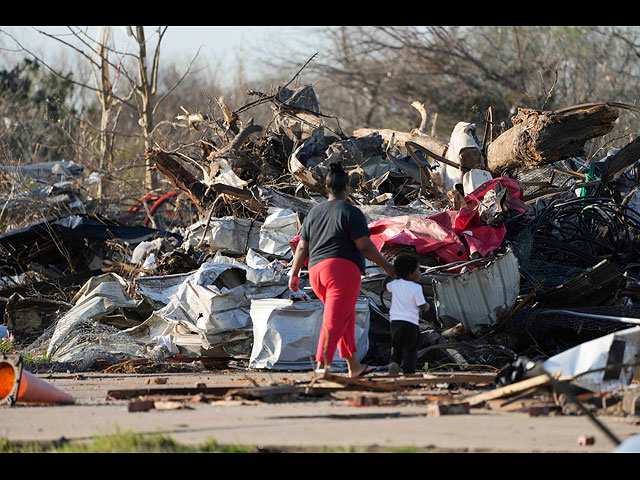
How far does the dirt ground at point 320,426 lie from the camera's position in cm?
369

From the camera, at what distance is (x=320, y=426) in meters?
4.27

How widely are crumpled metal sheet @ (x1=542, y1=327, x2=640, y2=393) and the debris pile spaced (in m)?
0.01

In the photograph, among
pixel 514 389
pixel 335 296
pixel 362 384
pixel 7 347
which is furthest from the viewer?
pixel 7 347

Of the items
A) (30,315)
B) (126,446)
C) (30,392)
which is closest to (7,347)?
(30,315)

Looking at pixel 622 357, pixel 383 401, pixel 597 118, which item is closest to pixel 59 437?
pixel 383 401

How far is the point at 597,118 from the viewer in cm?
841

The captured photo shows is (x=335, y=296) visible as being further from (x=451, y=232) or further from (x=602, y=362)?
(x=451, y=232)

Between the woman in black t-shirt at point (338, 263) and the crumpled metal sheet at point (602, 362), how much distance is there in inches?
66.0

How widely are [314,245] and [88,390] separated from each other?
2172 millimetres

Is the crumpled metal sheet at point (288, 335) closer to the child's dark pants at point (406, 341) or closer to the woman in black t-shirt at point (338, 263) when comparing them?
the child's dark pants at point (406, 341)

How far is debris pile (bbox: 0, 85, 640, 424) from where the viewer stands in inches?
307

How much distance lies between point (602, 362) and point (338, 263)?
2.11 m

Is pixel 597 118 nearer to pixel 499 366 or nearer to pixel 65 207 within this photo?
pixel 499 366

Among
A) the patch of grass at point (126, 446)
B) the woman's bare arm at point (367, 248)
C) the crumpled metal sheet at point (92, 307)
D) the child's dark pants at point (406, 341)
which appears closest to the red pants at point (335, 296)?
the woman's bare arm at point (367, 248)
